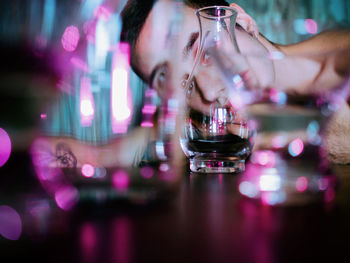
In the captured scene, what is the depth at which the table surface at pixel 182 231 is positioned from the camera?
0.16m

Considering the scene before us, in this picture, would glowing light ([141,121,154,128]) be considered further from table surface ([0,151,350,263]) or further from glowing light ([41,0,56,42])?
table surface ([0,151,350,263])

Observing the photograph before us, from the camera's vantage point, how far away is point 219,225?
23 cm

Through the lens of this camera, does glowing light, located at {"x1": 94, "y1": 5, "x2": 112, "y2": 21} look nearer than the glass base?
No

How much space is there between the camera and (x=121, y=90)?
896 mm

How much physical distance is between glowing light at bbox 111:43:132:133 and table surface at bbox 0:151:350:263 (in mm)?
559

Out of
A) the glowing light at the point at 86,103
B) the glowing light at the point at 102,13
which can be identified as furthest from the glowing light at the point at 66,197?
the glowing light at the point at 102,13

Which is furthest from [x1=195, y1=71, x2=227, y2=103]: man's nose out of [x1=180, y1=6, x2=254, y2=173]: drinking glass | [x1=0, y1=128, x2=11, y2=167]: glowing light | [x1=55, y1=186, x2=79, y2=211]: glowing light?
[x1=0, y1=128, x2=11, y2=167]: glowing light

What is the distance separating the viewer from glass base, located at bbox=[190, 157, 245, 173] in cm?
53

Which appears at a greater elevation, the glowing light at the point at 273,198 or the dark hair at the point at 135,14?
the dark hair at the point at 135,14

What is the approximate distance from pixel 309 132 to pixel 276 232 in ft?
0.63

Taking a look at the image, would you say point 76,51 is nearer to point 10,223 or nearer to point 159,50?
point 159,50

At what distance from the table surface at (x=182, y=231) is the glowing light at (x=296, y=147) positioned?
0.06 m

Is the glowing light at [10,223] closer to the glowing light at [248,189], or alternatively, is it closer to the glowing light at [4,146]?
the glowing light at [248,189]

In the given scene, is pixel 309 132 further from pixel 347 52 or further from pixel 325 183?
pixel 347 52
